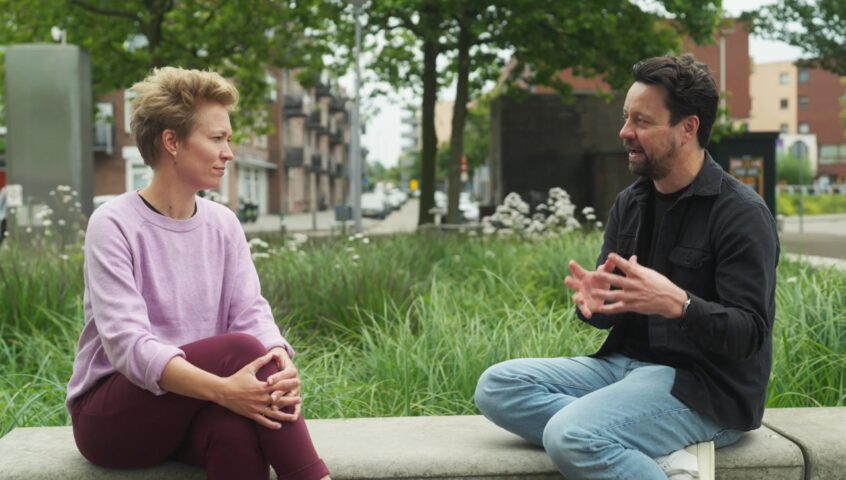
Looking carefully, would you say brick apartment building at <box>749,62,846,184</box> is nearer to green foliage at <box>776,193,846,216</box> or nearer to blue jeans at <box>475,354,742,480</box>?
green foliage at <box>776,193,846,216</box>

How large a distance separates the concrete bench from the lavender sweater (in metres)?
0.27

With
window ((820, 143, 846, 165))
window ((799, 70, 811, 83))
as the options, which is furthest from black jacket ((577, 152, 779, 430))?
window ((820, 143, 846, 165))

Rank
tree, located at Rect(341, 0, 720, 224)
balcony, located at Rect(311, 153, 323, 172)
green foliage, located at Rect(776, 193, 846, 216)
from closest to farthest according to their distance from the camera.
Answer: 1. tree, located at Rect(341, 0, 720, 224)
2. green foliage, located at Rect(776, 193, 846, 216)
3. balcony, located at Rect(311, 153, 323, 172)

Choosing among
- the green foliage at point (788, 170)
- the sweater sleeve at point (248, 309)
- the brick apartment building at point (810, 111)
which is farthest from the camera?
the brick apartment building at point (810, 111)

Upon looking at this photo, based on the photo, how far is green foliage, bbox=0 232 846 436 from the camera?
3.88 meters

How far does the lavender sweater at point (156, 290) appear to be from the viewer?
244 cm

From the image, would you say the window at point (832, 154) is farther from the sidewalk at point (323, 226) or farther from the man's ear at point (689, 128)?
the man's ear at point (689, 128)

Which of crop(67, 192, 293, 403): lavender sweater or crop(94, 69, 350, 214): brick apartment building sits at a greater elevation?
crop(94, 69, 350, 214): brick apartment building

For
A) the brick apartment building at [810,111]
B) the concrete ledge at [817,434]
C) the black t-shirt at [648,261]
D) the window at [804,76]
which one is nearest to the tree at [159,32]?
the concrete ledge at [817,434]

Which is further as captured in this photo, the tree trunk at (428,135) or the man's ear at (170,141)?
the tree trunk at (428,135)

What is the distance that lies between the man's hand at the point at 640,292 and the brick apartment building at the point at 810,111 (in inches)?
3670

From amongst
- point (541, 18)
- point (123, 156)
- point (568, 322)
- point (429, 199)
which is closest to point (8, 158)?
point (429, 199)

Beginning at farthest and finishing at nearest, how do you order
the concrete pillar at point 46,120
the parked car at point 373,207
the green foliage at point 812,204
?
the parked car at point 373,207, the green foliage at point 812,204, the concrete pillar at point 46,120

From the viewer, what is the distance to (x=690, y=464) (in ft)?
8.56
